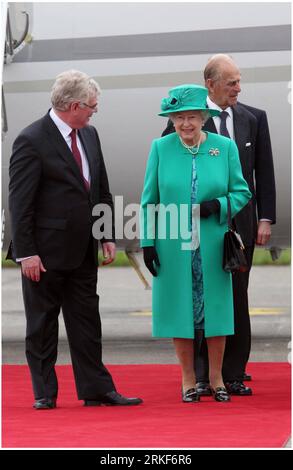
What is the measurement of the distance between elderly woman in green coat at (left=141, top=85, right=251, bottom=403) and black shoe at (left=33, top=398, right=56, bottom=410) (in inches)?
23.5

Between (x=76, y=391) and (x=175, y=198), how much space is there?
3.91ft

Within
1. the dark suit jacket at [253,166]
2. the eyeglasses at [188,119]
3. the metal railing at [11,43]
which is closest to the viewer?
the eyeglasses at [188,119]

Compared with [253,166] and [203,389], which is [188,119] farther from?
[203,389]

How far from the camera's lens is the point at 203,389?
7.45 m

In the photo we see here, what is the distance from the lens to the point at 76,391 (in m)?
7.58

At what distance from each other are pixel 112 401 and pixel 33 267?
760mm

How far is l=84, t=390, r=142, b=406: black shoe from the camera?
7145mm

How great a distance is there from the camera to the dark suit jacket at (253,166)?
7734mm

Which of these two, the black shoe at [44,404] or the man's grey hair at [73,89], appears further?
the black shoe at [44,404]

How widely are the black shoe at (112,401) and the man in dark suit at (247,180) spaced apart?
43 centimetres

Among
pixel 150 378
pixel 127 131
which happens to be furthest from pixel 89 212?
pixel 127 131

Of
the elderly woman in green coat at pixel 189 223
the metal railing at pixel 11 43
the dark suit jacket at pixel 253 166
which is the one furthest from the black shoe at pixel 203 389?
the metal railing at pixel 11 43

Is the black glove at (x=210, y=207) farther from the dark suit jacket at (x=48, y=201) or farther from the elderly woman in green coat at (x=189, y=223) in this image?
the dark suit jacket at (x=48, y=201)
